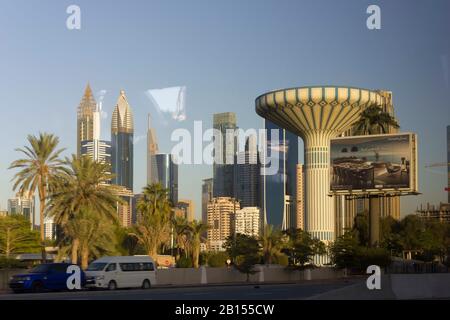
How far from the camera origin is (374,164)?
260 feet

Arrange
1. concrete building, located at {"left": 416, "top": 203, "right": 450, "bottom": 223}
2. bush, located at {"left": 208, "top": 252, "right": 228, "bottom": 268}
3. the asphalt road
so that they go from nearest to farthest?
the asphalt road
bush, located at {"left": 208, "top": 252, "right": 228, "bottom": 268}
concrete building, located at {"left": 416, "top": 203, "right": 450, "bottom": 223}

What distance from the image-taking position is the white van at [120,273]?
43.4 metres

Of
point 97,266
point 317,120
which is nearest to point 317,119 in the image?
point 317,120

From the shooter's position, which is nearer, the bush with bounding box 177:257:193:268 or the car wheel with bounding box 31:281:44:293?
the car wheel with bounding box 31:281:44:293

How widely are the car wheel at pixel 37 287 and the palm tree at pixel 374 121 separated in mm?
59378

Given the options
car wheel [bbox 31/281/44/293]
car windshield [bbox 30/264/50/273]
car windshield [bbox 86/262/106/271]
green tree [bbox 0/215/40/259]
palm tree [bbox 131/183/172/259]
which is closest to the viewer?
car wheel [bbox 31/281/44/293]

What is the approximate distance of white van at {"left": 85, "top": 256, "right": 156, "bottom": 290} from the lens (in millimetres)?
43375

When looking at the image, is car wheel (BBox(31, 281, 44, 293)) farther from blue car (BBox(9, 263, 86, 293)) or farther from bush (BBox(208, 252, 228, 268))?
bush (BBox(208, 252, 228, 268))

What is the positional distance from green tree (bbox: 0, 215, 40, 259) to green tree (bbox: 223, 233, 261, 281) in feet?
88.0

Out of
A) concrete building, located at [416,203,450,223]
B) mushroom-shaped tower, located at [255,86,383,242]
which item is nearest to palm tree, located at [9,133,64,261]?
mushroom-shaped tower, located at [255,86,383,242]

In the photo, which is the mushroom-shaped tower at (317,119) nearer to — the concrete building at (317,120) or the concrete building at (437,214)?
the concrete building at (317,120)

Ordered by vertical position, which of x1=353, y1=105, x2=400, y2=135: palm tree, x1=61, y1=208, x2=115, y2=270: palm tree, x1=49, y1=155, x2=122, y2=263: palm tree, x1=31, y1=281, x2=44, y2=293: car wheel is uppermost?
x1=353, y1=105, x2=400, y2=135: palm tree

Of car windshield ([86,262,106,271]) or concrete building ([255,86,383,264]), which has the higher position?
concrete building ([255,86,383,264])

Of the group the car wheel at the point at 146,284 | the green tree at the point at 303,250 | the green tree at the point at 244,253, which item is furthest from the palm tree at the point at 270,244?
the car wheel at the point at 146,284
